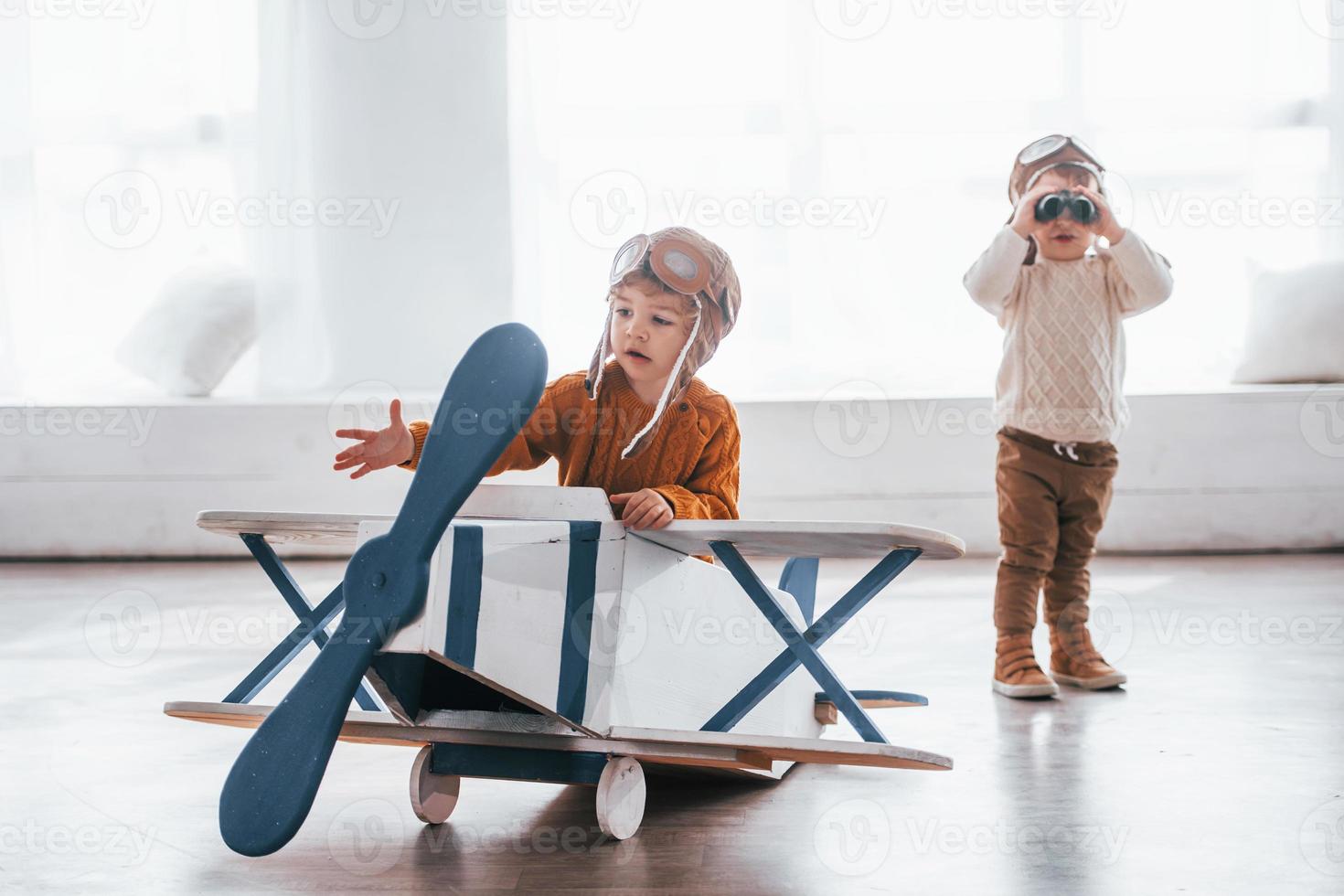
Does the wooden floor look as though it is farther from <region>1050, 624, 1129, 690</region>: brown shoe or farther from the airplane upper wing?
the airplane upper wing

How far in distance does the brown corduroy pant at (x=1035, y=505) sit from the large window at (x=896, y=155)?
1606 millimetres

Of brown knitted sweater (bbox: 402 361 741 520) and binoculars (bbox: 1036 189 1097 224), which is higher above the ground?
binoculars (bbox: 1036 189 1097 224)

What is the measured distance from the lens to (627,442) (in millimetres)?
1320

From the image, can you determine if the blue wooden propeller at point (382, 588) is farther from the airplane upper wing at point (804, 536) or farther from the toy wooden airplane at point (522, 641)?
the airplane upper wing at point (804, 536)

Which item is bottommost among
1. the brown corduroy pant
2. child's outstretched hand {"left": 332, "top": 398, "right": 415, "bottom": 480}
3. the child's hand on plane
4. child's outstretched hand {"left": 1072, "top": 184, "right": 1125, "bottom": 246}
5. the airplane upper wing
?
the brown corduroy pant

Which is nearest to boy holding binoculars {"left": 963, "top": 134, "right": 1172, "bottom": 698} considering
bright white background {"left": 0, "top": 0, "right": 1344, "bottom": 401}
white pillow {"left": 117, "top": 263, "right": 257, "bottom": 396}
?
bright white background {"left": 0, "top": 0, "right": 1344, "bottom": 401}

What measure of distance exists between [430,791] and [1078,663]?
1.05 meters

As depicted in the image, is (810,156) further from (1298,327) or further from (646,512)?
(646,512)

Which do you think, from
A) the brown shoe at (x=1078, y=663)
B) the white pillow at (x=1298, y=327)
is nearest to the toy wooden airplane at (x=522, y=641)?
the brown shoe at (x=1078, y=663)

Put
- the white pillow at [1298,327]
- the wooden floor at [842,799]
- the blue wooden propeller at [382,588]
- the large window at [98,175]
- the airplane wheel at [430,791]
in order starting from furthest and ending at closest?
1. the large window at [98,175]
2. the white pillow at [1298,327]
3. the airplane wheel at [430,791]
4. the wooden floor at [842,799]
5. the blue wooden propeller at [382,588]

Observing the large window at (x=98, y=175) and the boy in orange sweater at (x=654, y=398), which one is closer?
the boy in orange sweater at (x=654, y=398)

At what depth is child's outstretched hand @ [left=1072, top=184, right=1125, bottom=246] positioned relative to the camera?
5.94 ft

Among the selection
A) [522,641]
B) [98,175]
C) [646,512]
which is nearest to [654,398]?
[646,512]

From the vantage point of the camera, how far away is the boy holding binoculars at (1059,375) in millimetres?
1821
